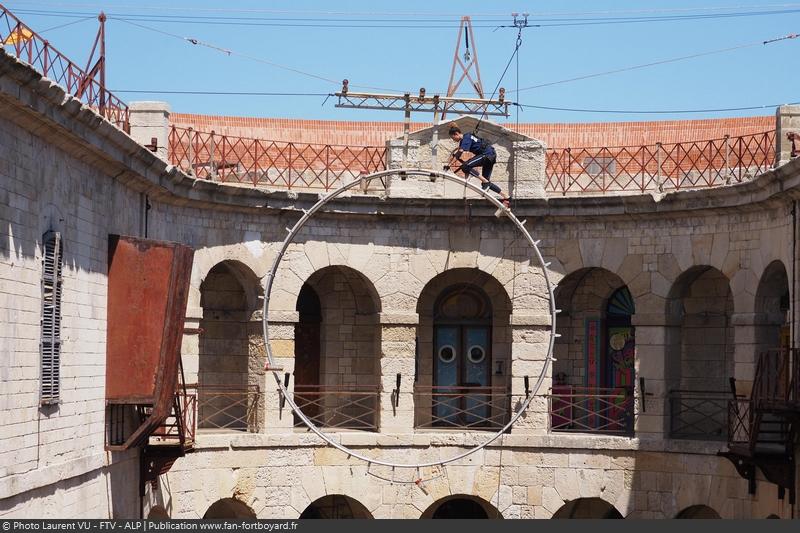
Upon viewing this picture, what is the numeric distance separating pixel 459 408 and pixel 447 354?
3.33 ft

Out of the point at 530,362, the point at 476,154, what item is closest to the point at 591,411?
the point at 530,362

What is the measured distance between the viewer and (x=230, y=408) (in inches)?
1023

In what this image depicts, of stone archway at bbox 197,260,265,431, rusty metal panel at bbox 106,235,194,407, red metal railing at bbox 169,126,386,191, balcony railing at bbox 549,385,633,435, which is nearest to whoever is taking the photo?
Answer: rusty metal panel at bbox 106,235,194,407

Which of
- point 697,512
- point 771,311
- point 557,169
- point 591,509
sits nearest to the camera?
point 771,311

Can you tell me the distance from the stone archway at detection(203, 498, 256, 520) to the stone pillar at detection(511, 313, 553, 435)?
183 inches

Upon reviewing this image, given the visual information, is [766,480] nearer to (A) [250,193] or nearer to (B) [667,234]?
(B) [667,234]

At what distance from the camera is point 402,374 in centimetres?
2539

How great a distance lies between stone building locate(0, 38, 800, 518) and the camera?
2289 cm

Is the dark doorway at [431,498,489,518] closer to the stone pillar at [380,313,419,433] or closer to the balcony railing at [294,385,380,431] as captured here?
the balcony railing at [294,385,380,431]

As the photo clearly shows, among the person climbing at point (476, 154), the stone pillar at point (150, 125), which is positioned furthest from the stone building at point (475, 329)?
the person climbing at point (476, 154)

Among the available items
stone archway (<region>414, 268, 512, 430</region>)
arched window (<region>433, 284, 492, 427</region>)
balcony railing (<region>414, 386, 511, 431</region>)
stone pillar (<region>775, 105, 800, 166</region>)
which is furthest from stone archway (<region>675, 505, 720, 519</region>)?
stone pillar (<region>775, 105, 800, 166</region>)

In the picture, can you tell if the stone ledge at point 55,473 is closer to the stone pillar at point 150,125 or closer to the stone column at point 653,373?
the stone pillar at point 150,125

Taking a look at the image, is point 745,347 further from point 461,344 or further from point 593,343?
point 461,344

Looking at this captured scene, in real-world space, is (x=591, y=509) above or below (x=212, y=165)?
below
